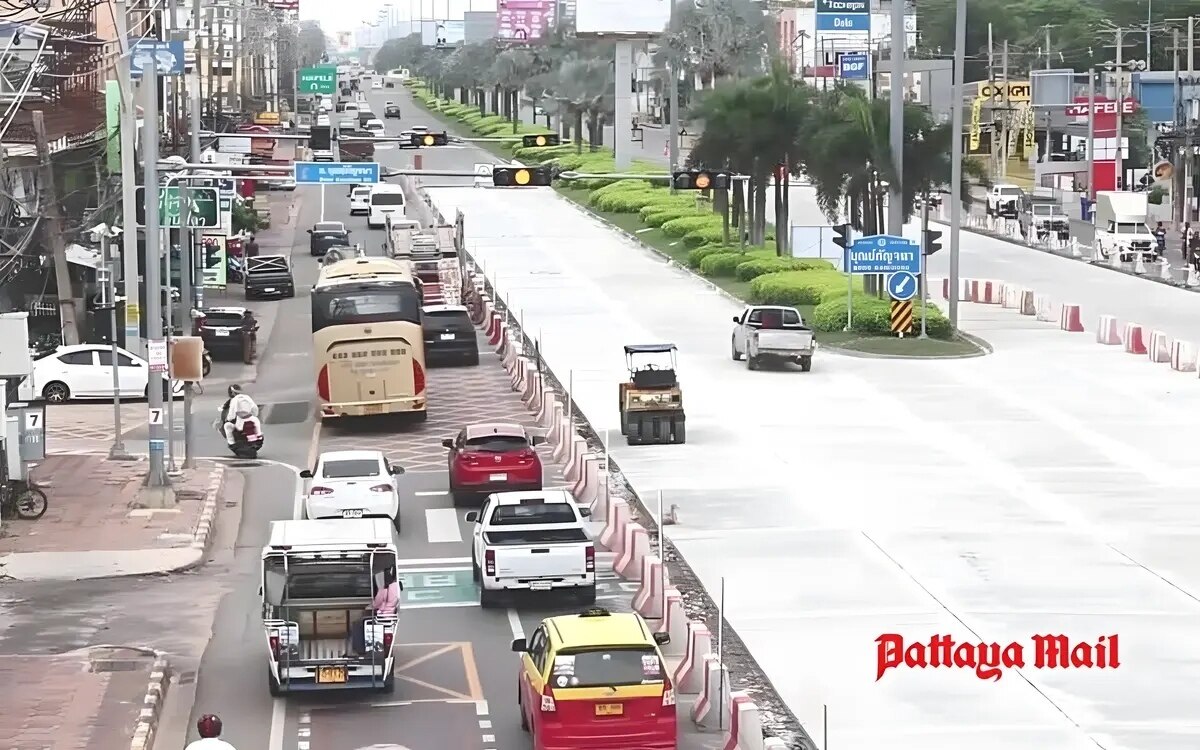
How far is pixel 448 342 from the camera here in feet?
172

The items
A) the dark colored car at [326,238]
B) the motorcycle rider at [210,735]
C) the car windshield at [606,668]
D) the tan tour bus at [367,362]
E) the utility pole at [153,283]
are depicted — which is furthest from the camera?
the dark colored car at [326,238]

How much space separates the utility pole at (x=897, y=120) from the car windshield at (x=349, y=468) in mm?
26441

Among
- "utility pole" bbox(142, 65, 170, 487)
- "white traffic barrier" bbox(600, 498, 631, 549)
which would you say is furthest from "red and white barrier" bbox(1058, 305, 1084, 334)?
"white traffic barrier" bbox(600, 498, 631, 549)

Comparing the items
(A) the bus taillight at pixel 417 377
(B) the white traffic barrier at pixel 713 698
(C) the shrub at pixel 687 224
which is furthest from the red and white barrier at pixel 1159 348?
(C) the shrub at pixel 687 224

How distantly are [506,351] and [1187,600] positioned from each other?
28.7 metres

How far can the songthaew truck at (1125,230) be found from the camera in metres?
76.8

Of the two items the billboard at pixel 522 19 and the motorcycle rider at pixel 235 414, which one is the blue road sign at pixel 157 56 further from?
the billboard at pixel 522 19

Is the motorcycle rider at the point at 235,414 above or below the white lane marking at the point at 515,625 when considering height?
above

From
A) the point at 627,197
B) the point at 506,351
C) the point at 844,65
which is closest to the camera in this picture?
the point at 506,351

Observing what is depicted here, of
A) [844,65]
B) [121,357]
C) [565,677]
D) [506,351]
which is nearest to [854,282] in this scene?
[506,351]

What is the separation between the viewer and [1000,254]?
82.4 meters

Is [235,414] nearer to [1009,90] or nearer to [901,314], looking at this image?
[901,314]

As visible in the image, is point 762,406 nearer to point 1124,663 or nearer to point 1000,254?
point 1124,663

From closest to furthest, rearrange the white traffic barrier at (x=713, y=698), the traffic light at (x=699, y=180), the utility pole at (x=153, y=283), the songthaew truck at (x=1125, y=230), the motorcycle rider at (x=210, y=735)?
the motorcycle rider at (x=210, y=735) → the white traffic barrier at (x=713, y=698) → the utility pole at (x=153, y=283) → the traffic light at (x=699, y=180) → the songthaew truck at (x=1125, y=230)
